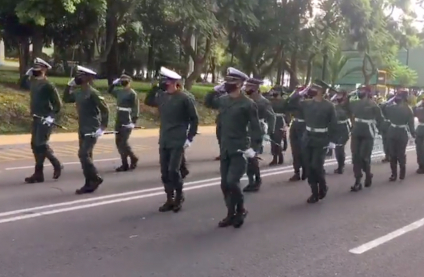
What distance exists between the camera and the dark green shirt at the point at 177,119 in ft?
27.5

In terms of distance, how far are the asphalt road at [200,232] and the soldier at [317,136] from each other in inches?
15.7

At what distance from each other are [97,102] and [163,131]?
1567 mm

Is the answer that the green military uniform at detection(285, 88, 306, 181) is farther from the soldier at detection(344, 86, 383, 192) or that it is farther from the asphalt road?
the soldier at detection(344, 86, 383, 192)

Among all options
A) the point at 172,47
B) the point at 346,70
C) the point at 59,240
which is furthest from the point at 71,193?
the point at 346,70

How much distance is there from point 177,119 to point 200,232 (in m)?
1.60

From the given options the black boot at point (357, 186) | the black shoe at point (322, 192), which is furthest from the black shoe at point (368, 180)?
the black shoe at point (322, 192)

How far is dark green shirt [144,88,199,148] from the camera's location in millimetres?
8391

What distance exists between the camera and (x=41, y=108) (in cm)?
1019

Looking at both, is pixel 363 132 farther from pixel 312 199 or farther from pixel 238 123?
pixel 238 123

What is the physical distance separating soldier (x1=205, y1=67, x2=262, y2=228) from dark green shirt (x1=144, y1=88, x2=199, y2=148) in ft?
2.12

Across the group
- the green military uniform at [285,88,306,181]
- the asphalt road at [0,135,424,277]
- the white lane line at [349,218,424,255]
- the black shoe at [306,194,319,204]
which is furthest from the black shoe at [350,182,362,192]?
the white lane line at [349,218,424,255]

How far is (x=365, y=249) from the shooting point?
283 inches

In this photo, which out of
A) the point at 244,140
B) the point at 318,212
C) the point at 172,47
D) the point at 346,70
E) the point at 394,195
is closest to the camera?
the point at 244,140

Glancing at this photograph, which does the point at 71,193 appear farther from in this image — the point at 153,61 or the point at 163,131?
the point at 153,61
